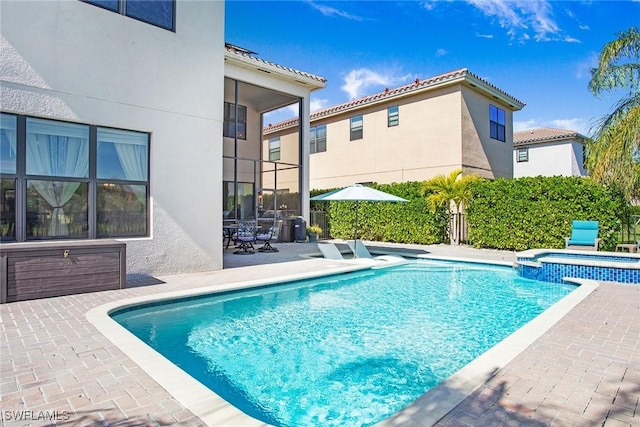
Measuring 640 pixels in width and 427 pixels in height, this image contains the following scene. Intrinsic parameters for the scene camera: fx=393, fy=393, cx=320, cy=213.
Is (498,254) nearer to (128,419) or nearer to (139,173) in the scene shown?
(139,173)

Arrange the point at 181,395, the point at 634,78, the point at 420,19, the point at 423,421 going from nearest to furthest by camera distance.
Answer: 1. the point at 423,421
2. the point at 181,395
3. the point at 634,78
4. the point at 420,19

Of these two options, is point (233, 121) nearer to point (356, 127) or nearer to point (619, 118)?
point (356, 127)

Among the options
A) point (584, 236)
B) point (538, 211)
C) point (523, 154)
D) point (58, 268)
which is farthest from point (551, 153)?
point (58, 268)

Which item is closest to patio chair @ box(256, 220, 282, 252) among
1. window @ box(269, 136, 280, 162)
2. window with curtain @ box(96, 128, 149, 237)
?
window with curtain @ box(96, 128, 149, 237)

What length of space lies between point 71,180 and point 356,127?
17559 mm

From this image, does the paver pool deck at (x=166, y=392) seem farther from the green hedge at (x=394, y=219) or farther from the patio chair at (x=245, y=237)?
the green hedge at (x=394, y=219)

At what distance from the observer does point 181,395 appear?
3439mm

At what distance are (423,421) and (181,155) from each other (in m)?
8.47

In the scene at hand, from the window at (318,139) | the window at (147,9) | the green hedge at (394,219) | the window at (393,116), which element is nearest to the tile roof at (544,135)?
the window at (393,116)

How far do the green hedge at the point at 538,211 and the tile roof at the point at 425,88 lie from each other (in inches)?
229

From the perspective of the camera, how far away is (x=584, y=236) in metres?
13.1

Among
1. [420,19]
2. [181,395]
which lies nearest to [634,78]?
[420,19]

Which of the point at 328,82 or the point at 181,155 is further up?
the point at 328,82

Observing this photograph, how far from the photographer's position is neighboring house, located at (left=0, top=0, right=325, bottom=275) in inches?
303
